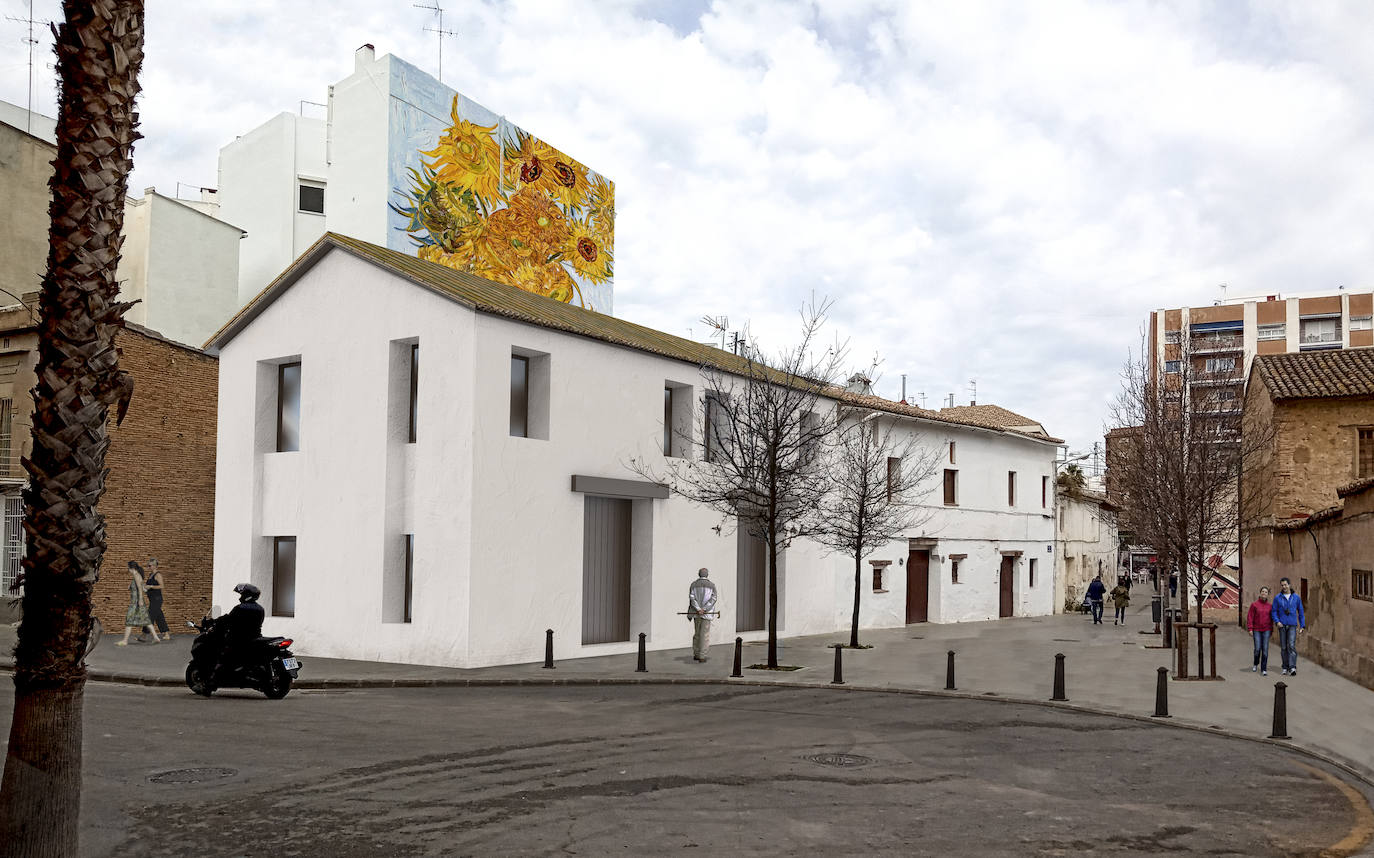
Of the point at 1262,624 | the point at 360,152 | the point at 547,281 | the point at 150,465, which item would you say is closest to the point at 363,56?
the point at 360,152

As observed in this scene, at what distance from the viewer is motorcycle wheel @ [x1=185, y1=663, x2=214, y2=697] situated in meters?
14.1

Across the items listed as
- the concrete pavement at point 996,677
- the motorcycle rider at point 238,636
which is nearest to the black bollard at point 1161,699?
the concrete pavement at point 996,677

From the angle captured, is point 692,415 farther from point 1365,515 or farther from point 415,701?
point 1365,515

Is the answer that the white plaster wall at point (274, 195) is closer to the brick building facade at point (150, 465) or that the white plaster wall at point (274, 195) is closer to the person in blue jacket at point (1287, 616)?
the brick building facade at point (150, 465)

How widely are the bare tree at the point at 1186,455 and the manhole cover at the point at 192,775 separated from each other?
56.7 feet

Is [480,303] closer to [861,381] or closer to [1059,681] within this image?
[1059,681]

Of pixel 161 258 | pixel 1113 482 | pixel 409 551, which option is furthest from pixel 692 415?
pixel 1113 482

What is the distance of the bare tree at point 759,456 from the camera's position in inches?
782

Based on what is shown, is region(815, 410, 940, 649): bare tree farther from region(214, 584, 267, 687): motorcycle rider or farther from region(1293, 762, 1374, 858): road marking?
region(1293, 762, 1374, 858): road marking

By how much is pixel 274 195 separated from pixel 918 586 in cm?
2729

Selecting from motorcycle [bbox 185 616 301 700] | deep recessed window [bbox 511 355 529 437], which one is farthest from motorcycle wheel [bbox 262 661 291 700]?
deep recessed window [bbox 511 355 529 437]

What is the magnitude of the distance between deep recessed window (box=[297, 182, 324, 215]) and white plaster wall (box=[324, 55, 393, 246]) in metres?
0.33

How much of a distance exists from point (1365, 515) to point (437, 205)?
3324 cm

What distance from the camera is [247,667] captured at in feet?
45.8
